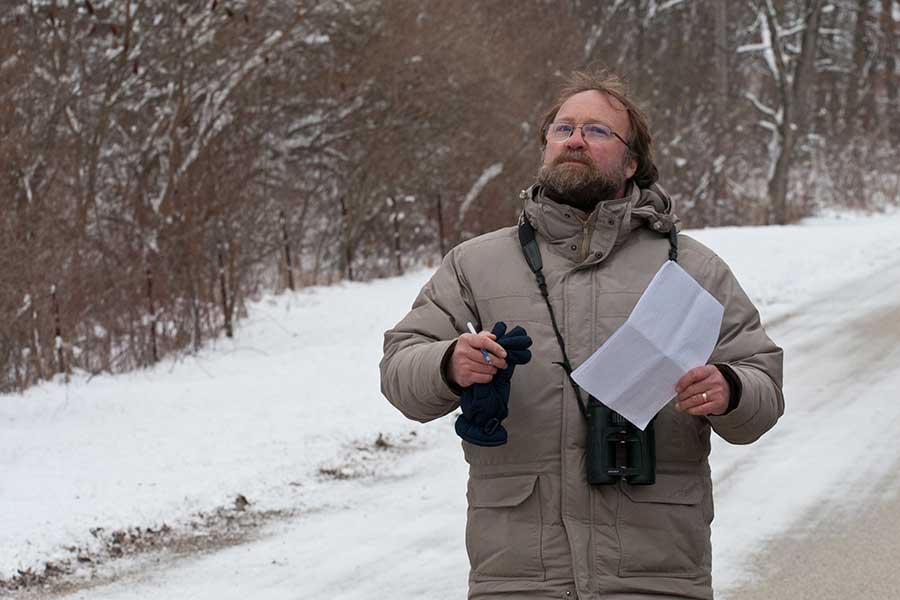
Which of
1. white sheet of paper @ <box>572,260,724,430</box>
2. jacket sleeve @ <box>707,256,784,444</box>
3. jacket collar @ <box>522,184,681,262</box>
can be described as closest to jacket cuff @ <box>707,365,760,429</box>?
jacket sleeve @ <box>707,256,784,444</box>

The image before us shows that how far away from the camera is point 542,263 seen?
3.24 m

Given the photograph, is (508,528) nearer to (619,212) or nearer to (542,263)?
(542,263)

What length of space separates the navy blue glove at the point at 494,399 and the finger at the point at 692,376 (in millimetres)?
346

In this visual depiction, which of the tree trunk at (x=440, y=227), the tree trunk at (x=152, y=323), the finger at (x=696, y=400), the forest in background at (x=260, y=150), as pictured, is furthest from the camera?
the tree trunk at (x=440, y=227)

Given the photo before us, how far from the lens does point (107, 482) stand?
7586mm

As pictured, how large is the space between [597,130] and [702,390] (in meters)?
0.73

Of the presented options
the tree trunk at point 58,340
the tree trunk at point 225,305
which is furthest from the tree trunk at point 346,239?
the tree trunk at point 58,340

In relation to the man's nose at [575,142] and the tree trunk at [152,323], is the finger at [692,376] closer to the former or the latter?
the man's nose at [575,142]

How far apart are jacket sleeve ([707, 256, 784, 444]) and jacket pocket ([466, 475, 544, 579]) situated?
1.51ft

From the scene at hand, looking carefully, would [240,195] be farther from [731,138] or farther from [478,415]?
[731,138]

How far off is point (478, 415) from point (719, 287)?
75 centimetres

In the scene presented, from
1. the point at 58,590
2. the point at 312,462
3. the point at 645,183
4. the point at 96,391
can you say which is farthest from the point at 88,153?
the point at 645,183

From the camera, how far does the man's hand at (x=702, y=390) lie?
2977 mm

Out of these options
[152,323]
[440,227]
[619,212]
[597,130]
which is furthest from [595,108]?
[440,227]
